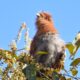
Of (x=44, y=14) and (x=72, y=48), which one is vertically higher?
(x=44, y=14)

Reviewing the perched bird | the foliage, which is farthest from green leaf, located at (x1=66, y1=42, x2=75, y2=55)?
the perched bird

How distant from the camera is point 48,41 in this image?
3344 millimetres

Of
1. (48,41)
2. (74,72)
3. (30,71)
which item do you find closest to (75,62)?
(74,72)

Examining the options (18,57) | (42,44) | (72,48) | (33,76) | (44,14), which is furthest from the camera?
(44,14)

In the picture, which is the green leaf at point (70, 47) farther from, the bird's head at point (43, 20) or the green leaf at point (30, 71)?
the bird's head at point (43, 20)

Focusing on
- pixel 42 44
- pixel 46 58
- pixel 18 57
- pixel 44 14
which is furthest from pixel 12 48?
pixel 44 14

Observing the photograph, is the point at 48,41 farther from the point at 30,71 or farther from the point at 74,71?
the point at 30,71

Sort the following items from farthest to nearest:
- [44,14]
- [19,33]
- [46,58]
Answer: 1. [44,14]
2. [46,58]
3. [19,33]

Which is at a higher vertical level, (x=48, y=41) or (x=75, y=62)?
(x=48, y=41)

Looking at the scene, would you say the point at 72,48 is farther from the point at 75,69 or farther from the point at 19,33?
the point at 19,33

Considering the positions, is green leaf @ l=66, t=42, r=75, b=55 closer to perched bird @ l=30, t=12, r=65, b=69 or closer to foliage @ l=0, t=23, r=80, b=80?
foliage @ l=0, t=23, r=80, b=80

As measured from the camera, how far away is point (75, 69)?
1420mm

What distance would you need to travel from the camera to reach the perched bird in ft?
9.89

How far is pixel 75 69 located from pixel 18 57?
255mm
